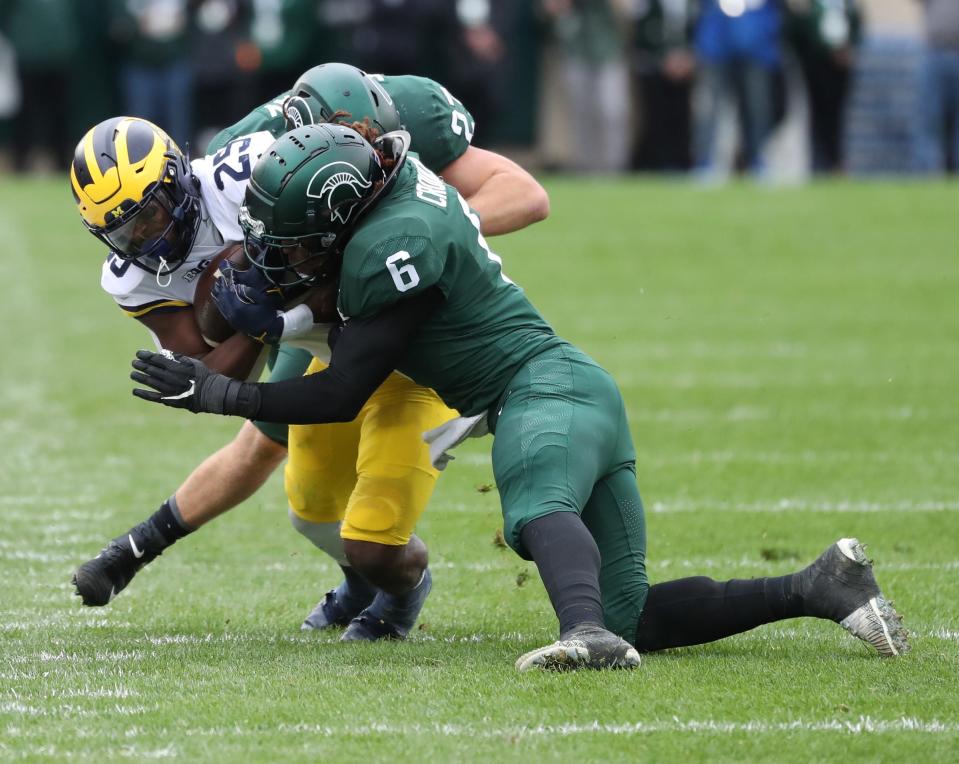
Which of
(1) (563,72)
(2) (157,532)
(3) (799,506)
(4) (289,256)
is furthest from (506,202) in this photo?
(1) (563,72)

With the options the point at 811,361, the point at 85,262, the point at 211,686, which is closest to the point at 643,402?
the point at 811,361

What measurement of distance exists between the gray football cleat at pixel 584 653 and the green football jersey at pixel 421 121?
1520 millimetres

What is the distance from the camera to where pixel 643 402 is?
856 centimetres

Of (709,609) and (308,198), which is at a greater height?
(308,198)

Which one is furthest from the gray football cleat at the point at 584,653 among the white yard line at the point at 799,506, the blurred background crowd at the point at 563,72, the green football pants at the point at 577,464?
the blurred background crowd at the point at 563,72

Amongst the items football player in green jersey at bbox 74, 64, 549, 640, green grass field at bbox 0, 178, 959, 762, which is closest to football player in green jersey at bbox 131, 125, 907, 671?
green grass field at bbox 0, 178, 959, 762

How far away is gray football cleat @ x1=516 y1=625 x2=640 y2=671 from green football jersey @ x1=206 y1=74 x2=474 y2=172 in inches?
59.8

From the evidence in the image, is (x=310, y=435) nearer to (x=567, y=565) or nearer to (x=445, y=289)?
(x=445, y=289)

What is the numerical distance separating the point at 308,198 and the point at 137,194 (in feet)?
1.71

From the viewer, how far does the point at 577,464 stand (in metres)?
4.07

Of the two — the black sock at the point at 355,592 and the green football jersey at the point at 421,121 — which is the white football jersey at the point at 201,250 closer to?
the green football jersey at the point at 421,121

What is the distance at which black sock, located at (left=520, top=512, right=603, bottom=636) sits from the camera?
393 centimetres

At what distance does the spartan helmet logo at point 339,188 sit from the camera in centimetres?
398

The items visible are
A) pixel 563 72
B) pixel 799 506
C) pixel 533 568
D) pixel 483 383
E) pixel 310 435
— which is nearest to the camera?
pixel 483 383
